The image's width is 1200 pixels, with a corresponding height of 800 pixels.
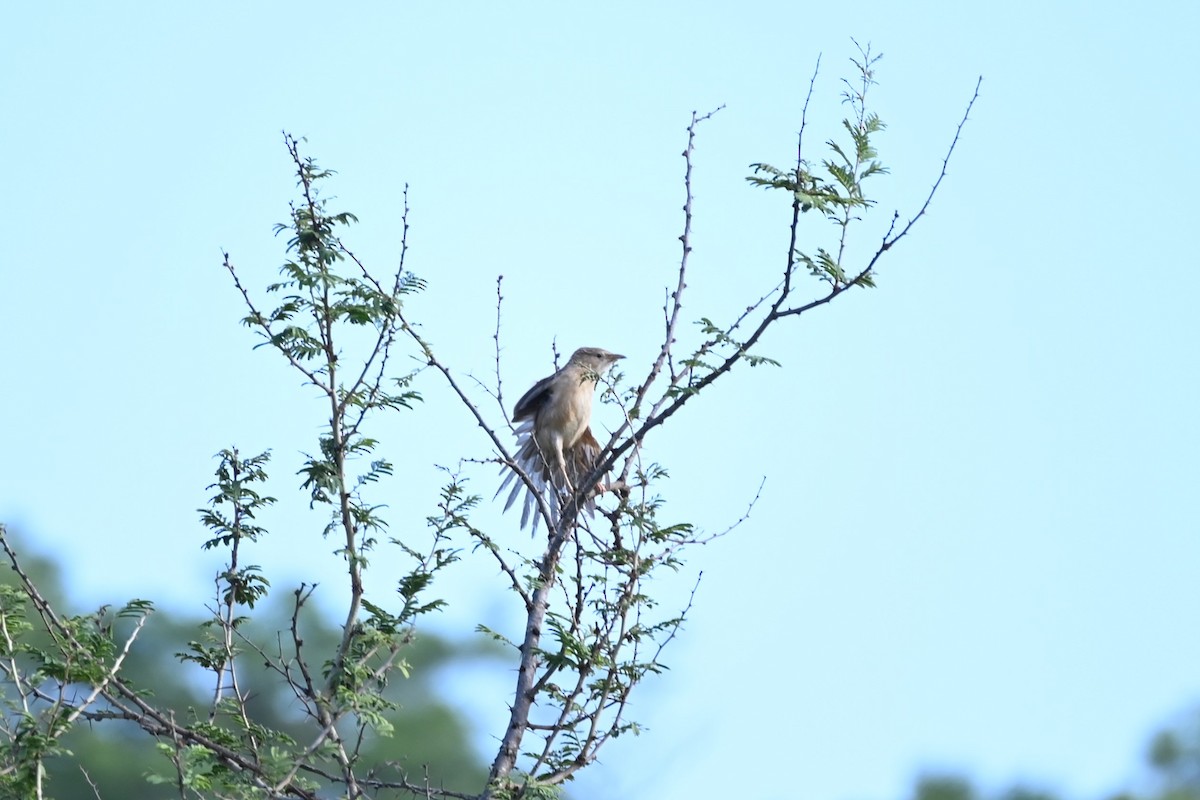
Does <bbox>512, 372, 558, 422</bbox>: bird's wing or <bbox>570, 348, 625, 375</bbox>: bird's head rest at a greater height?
<bbox>570, 348, 625, 375</bbox>: bird's head

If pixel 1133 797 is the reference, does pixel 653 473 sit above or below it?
below

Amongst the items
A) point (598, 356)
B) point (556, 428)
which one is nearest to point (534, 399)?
point (556, 428)

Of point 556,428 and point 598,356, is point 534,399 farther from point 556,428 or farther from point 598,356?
point 598,356

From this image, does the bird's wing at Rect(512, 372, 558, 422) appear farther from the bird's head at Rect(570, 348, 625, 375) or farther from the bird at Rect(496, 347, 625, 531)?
the bird's head at Rect(570, 348, 625, 375)

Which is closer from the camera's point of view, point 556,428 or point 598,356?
point 556,428

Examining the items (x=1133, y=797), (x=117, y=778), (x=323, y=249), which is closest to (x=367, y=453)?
(x=323, y=249)

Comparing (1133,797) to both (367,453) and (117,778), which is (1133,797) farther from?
(367,453)

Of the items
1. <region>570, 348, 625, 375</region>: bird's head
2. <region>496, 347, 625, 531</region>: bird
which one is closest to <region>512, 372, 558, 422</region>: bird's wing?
<region>496, 347, 625, 531</region>: bird

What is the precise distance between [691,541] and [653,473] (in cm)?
31

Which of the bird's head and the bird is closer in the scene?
the bird

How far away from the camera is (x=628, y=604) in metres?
Result: 5.09

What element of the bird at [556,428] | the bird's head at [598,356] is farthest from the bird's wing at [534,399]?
the bird's head at [598,356]

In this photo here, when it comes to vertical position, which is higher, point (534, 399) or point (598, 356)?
point (598, 356)

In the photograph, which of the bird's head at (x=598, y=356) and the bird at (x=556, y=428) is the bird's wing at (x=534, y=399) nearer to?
the bird at (x=556, y=428)
